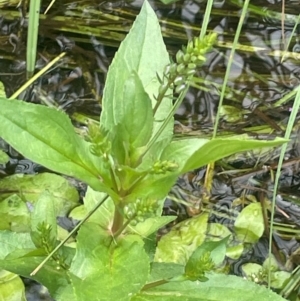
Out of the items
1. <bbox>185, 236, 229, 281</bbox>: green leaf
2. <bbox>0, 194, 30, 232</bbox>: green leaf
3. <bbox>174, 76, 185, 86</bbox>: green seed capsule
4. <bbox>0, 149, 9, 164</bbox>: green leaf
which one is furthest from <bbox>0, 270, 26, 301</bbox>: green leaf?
<bbox>174, 76, 185, 86</bbox>: green seed capsule

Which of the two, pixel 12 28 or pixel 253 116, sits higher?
pixel 12 28

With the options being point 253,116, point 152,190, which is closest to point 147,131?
point 152,190

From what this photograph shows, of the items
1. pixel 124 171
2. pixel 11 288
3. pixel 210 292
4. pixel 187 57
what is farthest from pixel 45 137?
pixel 11 288

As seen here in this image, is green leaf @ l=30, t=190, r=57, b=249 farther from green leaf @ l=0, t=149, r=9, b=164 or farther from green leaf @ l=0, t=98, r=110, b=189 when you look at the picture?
green leaf @ l=0, t=149, r=9, b=164

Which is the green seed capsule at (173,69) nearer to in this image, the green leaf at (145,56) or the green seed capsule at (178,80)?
the green seed capsule at (178,80)

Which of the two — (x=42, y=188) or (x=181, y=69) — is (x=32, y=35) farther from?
(x=181, y=69)

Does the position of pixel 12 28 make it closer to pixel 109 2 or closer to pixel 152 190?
pixel 109 2

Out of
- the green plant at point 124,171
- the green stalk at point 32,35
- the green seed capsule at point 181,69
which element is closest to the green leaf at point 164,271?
the green plant at point 124,171
